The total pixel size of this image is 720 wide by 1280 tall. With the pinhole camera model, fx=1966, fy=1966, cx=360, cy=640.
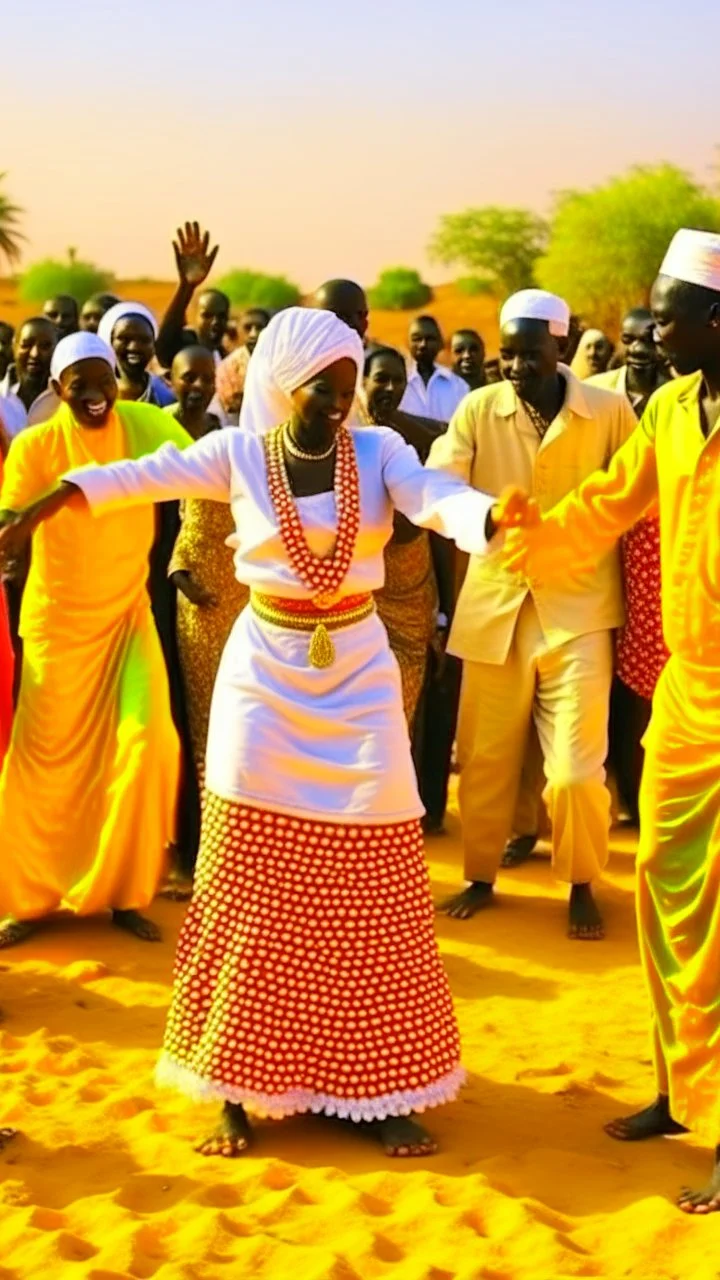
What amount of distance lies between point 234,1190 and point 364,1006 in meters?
0.63

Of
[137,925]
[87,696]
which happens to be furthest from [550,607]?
[137,925]

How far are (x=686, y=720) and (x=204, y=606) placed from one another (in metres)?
3.51

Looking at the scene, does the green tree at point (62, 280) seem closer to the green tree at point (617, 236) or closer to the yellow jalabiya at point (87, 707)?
the green tree at point (617, 236)

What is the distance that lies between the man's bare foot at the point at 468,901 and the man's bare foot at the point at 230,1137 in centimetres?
272

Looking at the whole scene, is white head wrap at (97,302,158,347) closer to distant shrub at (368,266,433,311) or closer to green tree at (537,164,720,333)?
green tree at (537,164,720,333)

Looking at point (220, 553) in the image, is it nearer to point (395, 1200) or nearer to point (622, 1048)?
point (622, 1048)

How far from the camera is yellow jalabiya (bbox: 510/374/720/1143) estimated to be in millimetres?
5141

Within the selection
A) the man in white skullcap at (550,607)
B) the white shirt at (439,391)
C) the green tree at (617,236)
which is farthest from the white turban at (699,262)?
the green tree at (617,236)

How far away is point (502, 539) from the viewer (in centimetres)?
533

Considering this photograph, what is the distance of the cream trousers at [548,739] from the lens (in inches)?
310

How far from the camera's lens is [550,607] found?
789 cm

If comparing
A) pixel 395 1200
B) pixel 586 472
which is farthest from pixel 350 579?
pixel 586 472

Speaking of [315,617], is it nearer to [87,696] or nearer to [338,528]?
[338,528]

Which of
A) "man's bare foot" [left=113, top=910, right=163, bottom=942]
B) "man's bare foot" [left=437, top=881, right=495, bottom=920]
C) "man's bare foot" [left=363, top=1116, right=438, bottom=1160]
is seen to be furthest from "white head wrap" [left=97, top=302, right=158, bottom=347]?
"man's bare foot" [left=363, top=1116, right=438, bottom=1160]
